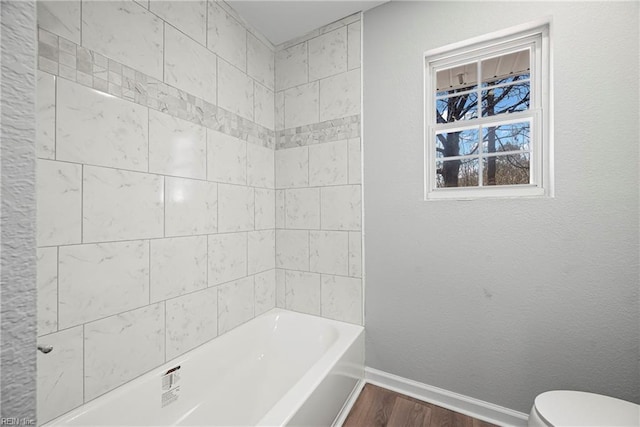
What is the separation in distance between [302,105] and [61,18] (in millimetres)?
1434

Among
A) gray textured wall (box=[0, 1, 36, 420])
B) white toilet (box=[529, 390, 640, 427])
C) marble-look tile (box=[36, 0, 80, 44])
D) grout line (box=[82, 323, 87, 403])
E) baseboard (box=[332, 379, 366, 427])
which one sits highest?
marble-look tile (box=[36, 0, 80, 44])

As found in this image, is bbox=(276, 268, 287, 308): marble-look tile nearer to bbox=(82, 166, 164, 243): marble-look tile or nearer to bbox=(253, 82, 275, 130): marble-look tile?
bbox=(82, 166, 164, 243): marble-look tile

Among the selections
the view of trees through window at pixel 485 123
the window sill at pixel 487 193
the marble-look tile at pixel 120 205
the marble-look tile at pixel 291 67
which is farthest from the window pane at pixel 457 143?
the marble-look tile at pixel 120 205

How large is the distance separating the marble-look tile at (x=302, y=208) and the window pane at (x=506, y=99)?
1275 millimetres

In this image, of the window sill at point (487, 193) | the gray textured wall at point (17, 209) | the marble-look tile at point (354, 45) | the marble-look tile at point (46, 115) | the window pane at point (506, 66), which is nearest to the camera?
the gray textured wall at point (17, 209)

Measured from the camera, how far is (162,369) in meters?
1.45

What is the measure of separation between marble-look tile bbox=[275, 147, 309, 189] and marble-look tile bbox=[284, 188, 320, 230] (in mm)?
68

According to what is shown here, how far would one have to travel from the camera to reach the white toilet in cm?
106

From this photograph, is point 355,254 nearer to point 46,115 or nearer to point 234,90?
point 234,90

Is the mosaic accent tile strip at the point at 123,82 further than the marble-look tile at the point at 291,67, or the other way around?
the marble-look tile at the point at 291,67

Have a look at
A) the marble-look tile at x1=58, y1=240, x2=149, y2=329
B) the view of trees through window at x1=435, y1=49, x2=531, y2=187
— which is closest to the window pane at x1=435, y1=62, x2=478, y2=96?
the view of trees through window at x1=435, y1=49, x2=531, y2=187

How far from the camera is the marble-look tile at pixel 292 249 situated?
2215mm

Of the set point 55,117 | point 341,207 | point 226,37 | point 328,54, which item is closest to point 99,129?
point 55,117

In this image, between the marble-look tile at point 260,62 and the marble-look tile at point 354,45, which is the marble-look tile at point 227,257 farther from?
the marble-look tile at point 354,45
